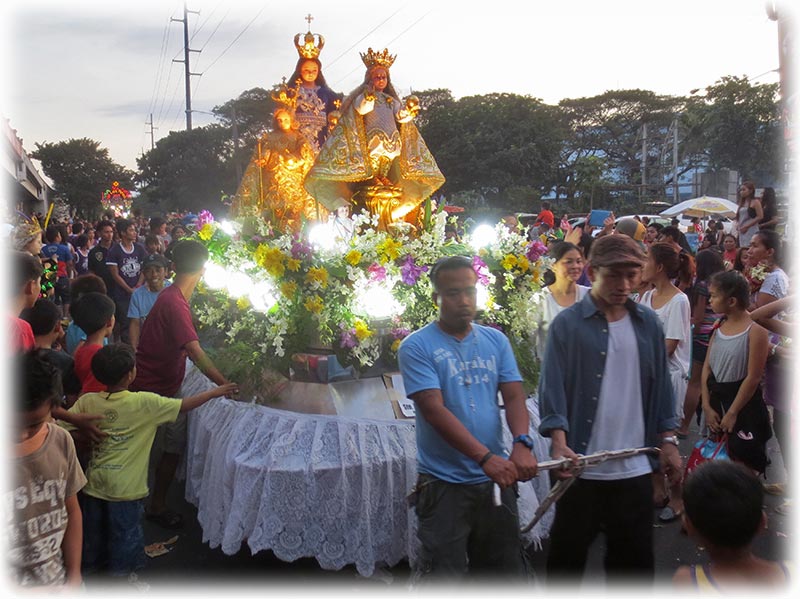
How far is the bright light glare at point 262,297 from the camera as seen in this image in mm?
4379

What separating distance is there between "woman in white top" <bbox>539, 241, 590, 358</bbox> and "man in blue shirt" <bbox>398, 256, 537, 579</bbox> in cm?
182

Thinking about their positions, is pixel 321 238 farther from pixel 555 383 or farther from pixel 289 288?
pixel 555 383

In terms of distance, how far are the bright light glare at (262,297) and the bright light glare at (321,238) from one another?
41 centimetres

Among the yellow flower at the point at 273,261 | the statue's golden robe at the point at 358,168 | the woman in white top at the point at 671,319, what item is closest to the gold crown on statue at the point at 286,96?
the statue's golden robe at the point at 358,168

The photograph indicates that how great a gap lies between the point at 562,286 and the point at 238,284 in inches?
89.2

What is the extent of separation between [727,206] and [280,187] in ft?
62.9

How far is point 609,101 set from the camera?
55.6 m

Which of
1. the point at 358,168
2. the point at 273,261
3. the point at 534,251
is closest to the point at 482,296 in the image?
the point at 534,251

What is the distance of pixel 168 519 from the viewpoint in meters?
4.35

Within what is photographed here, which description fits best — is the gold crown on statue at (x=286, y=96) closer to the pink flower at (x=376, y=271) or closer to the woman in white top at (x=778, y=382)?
the pink flower at (x=376, y=271)

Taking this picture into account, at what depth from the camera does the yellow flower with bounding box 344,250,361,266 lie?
414 centimetres

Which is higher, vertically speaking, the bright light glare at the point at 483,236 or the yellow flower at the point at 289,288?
the bright light glare at the point at 483,236

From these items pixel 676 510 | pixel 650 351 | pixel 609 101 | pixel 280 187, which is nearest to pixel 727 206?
pixel 280 187

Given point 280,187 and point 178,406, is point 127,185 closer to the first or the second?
point 280,187
